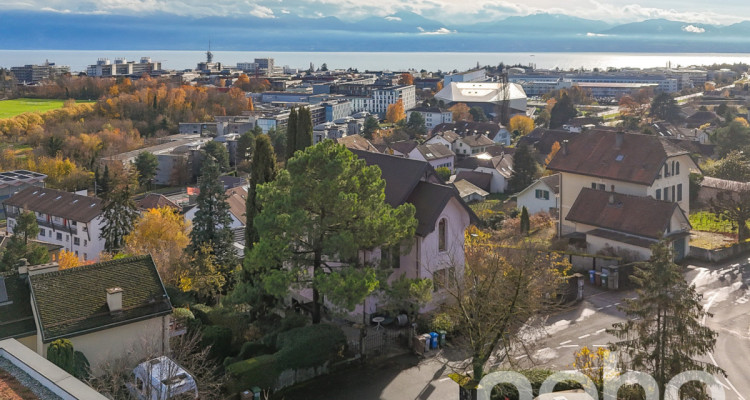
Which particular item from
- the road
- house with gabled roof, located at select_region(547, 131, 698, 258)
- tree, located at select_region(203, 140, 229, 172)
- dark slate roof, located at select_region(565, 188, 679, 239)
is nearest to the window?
the road

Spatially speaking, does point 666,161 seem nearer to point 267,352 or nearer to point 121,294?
point 267,352

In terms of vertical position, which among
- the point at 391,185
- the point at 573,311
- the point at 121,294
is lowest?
the point at 573,311

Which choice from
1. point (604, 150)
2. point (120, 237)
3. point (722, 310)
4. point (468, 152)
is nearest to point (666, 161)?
point (604, 150)

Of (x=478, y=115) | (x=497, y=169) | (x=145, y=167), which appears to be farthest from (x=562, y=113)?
(x=145, y=167)

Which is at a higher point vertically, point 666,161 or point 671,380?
point 666,161

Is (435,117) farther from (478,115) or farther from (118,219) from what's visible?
(118,219)
